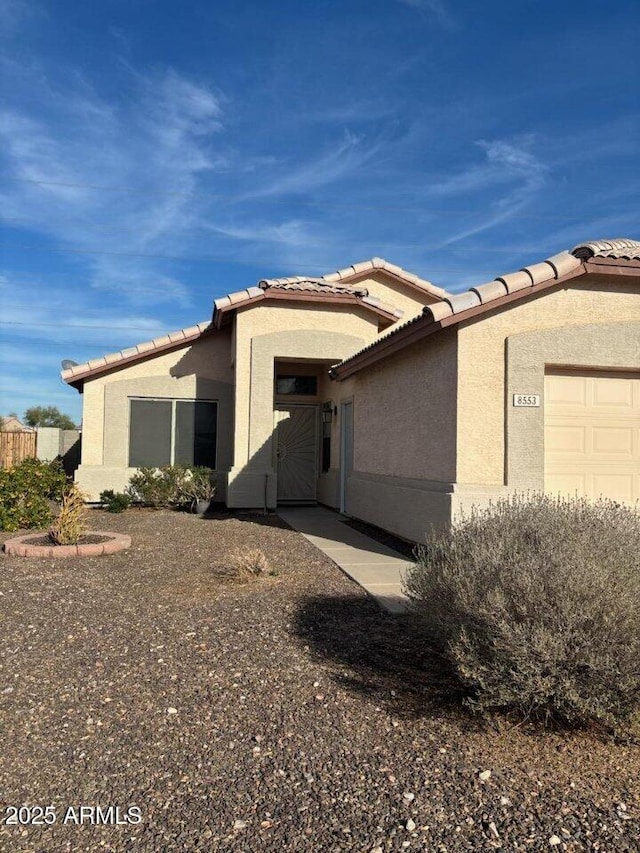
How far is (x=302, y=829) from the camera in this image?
292 cm

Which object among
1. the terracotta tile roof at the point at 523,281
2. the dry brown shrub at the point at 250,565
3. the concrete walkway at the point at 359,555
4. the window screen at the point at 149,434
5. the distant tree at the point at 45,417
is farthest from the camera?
the distant tree at the point at 45,417

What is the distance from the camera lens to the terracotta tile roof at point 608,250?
327 inches

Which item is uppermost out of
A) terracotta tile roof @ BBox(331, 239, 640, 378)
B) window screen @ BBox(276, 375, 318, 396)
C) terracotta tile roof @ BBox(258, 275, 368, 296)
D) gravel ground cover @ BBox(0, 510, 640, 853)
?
terracotta tile roof @ BBox(258, 275, 368, 296)

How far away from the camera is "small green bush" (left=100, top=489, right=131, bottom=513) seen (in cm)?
1418

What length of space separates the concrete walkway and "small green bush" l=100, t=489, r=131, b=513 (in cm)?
337

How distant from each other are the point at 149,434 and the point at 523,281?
32.7 feet

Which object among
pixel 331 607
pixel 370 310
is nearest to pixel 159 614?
pixel 331 607

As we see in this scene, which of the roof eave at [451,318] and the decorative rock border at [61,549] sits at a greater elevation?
the roof eave at [451,318]

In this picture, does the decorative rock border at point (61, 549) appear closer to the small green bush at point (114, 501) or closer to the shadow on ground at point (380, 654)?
the shadow on ground at point (380, 654)

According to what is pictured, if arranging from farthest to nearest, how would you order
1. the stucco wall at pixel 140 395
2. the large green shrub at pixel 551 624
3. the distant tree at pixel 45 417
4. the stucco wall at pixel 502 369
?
the distant tree at pixel 45 417
the stucco wall at pixel 140 395
the stucco wall at pixel 502 369
the large green shrub at pixel 551 624

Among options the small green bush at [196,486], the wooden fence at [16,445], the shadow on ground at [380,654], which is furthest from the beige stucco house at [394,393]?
the wooden fence at [16,445]

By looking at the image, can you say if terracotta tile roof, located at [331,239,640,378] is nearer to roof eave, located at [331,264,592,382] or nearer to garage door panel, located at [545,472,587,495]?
roof eave, located at [331,264,592,382]

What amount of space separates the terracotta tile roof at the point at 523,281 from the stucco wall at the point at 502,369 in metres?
0.29

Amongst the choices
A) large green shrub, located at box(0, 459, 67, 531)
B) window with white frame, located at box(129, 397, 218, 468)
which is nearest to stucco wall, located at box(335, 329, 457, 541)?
window with white frame, located at box(129, 397, 218, 468)
